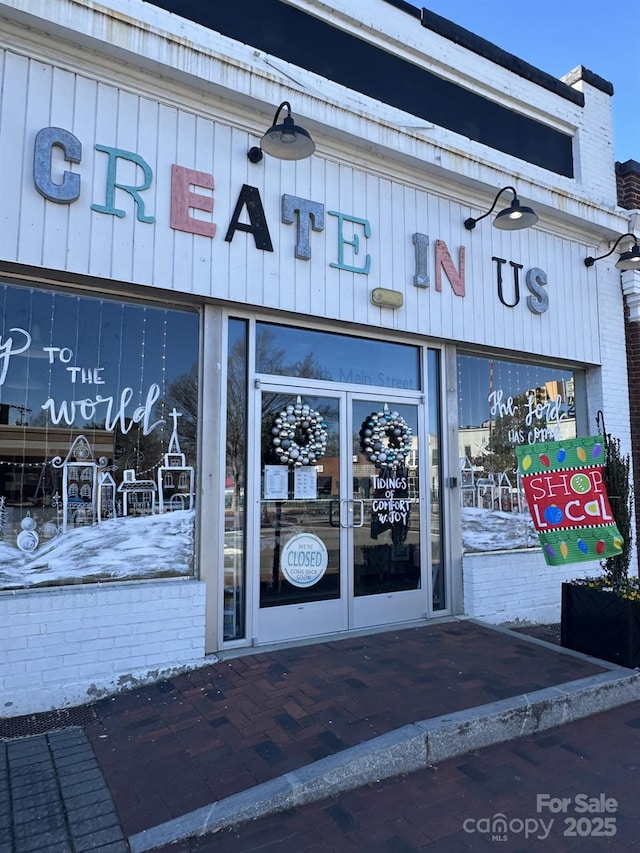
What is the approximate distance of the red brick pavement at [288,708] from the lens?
2.89 meters

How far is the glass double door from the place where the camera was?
A: 496cm

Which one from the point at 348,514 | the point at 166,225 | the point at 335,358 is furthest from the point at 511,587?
the point at 166,225

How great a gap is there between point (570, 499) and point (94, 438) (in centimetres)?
396

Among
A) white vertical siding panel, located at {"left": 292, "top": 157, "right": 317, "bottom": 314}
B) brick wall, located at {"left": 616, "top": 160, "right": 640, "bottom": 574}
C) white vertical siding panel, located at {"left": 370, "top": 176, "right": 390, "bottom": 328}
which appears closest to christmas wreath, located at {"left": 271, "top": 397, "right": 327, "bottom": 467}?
white vertical siding panel, located at {"left": 292, "top": 157, "right": 317, "bottom": 314}

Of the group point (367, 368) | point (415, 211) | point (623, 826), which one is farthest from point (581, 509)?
point (415, 211)

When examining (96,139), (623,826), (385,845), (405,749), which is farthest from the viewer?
(96,139)

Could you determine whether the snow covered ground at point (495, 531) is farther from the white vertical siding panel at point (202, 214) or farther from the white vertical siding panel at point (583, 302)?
the white vertical siding panel at point (202, 214)

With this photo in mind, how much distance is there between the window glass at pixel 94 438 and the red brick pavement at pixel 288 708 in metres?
1.00

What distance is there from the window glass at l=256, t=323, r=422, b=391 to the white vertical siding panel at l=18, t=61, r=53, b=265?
184 cm

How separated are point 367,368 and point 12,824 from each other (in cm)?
426

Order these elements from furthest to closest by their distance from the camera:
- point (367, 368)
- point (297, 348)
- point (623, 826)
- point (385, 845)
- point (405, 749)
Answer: point (367, 368) → point (297, 348) → point (405, 749) → point (623, 826) → point (385, 845)

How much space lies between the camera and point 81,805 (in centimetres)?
277

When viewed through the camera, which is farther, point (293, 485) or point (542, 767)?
point (293, 485)

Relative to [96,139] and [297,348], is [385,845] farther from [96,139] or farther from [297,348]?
[96,139]
